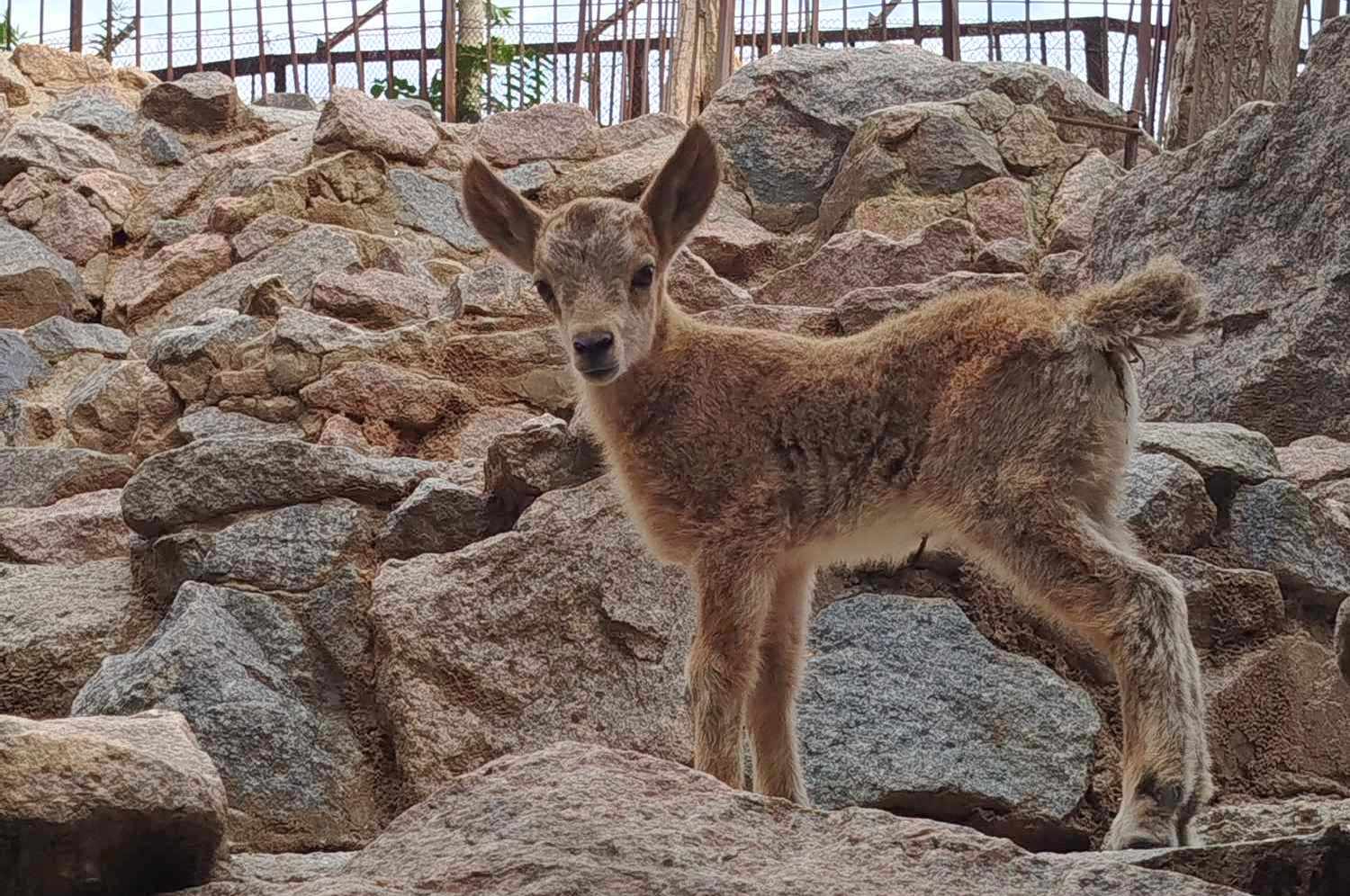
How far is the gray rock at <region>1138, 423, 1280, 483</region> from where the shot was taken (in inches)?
333

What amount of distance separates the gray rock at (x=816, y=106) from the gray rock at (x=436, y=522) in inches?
285

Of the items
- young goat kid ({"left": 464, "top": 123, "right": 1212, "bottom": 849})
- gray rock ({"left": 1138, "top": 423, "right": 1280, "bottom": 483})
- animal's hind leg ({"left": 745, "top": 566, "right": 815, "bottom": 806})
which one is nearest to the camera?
young goat kid ({"left": 464, "top": 123, "right": 1212, "bottom": 849})

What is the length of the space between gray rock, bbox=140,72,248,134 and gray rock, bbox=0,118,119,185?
95 centimetres

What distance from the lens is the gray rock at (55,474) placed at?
422 inches

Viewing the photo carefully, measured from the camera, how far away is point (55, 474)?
10.8 m

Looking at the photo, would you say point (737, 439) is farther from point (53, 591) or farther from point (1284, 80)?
point (1284, 80)

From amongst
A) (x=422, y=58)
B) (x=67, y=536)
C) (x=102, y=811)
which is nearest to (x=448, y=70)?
(x=422, y=58)

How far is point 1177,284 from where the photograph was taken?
6.25 m

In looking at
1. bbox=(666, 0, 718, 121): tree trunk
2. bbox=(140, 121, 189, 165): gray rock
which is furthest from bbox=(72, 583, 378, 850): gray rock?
bbox=(666, 0, 718, 121): tree trunk

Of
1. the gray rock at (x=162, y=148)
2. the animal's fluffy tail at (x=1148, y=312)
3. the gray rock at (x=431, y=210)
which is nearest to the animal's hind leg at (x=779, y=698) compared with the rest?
the animal's fluffy tail at (x=1148, y=312)

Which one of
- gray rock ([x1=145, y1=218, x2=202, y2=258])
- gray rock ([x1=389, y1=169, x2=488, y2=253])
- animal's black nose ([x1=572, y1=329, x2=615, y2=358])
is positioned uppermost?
animal's black nose ([x1=572, y1=329, x2=615, y2=358])

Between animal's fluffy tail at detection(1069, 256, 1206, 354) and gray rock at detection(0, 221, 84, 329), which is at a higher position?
animal's fluffy tail at detection(1069, 256, 1206, 354)

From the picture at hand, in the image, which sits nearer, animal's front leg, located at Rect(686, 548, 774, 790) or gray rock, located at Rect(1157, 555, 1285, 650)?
animal's front leg, located at Rect(686, 548, 774, 790)

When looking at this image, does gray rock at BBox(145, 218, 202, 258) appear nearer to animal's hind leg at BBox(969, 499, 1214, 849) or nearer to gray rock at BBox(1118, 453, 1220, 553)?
gray rock at BBox(1118, 453, 1220, 553)
